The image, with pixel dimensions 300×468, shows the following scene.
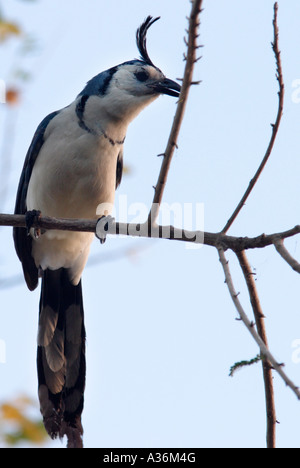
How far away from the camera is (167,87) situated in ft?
15.0

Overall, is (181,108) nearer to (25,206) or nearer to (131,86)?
(131,86)

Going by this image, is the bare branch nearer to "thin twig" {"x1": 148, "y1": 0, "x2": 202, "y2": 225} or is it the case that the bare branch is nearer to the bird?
"thin twig" {"x1": 148, "y1": 0, "x2": 202, "y2": 225}

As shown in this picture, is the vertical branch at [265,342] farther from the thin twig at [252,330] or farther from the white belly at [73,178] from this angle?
the white belly at [73,178]

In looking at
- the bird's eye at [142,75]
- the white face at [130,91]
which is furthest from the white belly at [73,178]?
the bird's eye at [142,75]

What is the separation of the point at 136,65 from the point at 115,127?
59 centimetres

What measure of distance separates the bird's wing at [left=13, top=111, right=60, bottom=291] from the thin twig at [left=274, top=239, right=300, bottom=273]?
7.60 feet

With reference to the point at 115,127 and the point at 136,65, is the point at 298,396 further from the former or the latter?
the point at 136,65

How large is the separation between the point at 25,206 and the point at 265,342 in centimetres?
251

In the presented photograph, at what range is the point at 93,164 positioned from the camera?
4332 mm

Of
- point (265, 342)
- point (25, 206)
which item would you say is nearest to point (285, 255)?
point (265, 342)

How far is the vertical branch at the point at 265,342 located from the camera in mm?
2727

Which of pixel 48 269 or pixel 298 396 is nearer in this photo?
pixel 298 396
